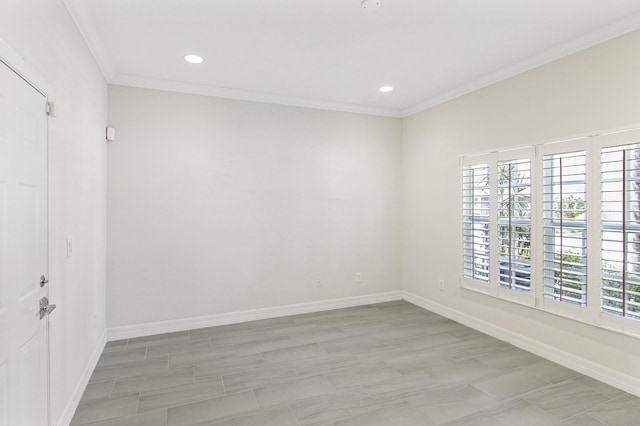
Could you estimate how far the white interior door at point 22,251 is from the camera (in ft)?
4.89

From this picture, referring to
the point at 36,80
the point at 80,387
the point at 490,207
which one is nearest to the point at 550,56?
the point at 490,207

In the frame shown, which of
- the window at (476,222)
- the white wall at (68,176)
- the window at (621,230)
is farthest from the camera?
the window at (476,222)

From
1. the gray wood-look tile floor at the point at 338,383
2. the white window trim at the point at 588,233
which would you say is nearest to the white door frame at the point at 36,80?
the gray wood-look tile floor at the point at 338,383

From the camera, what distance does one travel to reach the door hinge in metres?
1.95

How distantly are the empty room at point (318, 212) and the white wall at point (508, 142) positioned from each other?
2 cm

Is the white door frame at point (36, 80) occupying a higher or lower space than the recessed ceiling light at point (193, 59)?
lower

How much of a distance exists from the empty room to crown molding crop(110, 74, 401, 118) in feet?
0.08

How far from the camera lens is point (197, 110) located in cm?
404

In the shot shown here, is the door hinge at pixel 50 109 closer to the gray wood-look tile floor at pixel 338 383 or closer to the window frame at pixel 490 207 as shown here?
the gray wood-look tile floor at pixel 338 383

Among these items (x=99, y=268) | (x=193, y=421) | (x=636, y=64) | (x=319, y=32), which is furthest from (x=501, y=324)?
(x=99, y=268)

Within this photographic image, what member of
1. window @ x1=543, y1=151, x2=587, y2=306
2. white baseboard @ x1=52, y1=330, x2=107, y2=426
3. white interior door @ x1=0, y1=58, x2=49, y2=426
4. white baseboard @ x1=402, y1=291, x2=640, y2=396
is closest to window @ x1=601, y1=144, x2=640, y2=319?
window @ x1=543, y1=151, x2=587, y2=306

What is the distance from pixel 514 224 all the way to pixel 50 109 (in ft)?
13.0

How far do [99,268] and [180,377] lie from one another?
4.48 ft

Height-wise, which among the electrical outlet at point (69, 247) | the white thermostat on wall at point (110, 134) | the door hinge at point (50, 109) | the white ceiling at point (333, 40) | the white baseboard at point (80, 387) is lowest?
the white baseboard at point (80, 387)
